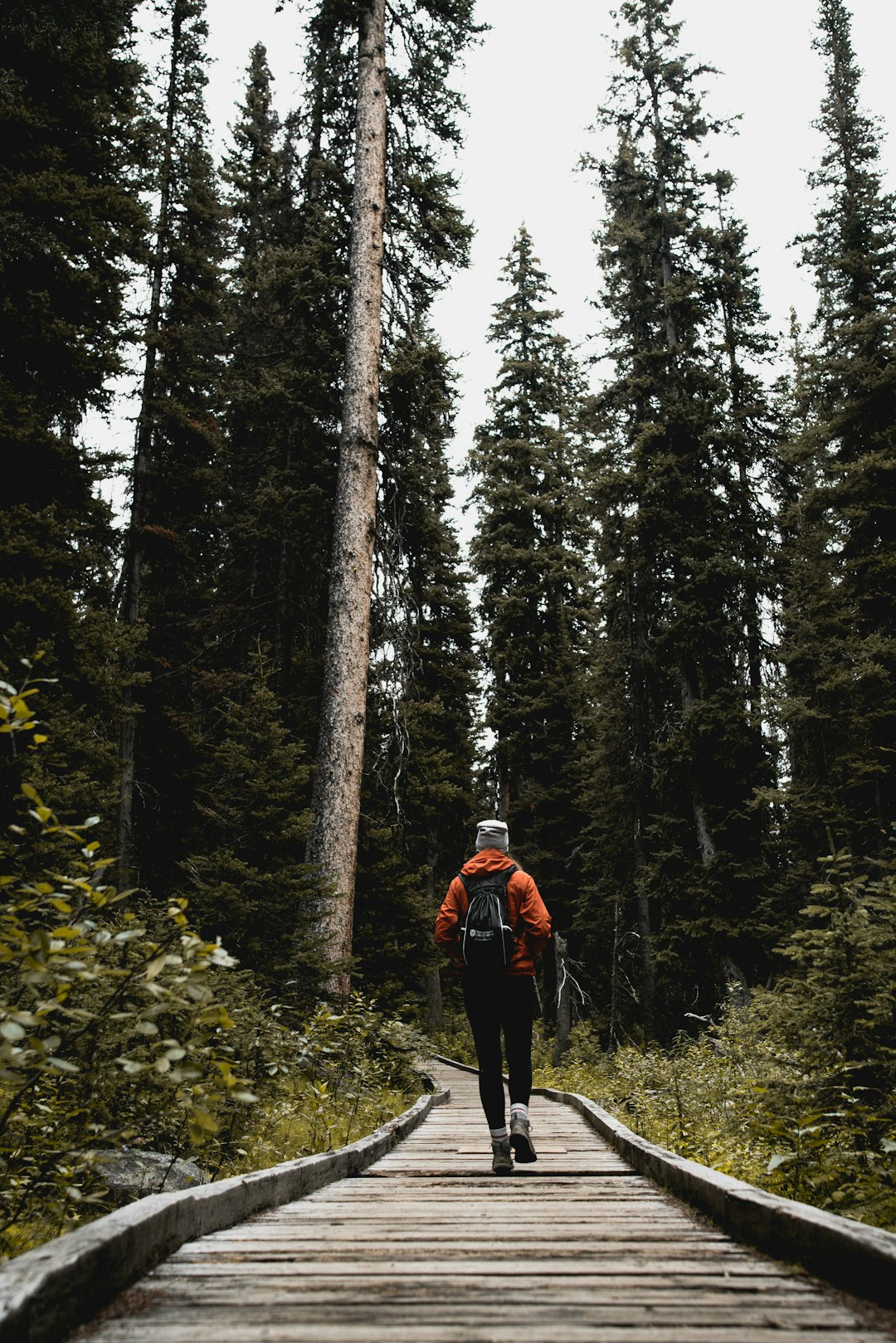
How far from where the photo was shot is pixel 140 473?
1962 centimetres


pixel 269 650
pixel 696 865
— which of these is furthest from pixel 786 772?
pixel 269 650

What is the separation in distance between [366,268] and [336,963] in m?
9.96

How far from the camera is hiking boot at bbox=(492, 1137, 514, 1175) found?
526 cm

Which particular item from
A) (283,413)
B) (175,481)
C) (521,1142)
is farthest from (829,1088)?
(175,481)

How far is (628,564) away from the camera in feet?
65.8

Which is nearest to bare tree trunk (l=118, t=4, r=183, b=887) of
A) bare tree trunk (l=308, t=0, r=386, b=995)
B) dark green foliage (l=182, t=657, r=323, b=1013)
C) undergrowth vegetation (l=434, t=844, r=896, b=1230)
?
bare tree trunk (l=308, t=0, r=386, b=995)

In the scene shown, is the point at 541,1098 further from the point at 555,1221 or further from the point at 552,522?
the point at 552,522

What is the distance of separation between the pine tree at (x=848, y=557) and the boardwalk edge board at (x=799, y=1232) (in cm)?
1252

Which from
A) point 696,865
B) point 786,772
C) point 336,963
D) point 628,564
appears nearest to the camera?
point 336,963

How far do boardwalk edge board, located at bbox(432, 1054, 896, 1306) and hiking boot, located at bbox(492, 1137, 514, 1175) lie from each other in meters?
1.14

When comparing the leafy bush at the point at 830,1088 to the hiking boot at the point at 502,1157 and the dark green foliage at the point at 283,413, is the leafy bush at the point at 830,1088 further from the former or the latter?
the dark green foliage at the point at 283,413

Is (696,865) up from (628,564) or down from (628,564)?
down

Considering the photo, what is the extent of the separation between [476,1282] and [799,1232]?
42.1 inches

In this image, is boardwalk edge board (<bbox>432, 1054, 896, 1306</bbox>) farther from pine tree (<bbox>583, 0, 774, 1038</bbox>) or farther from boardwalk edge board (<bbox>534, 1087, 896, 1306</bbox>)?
pine tree (<bbox>583, 0, 774, 1038</bbox>)
